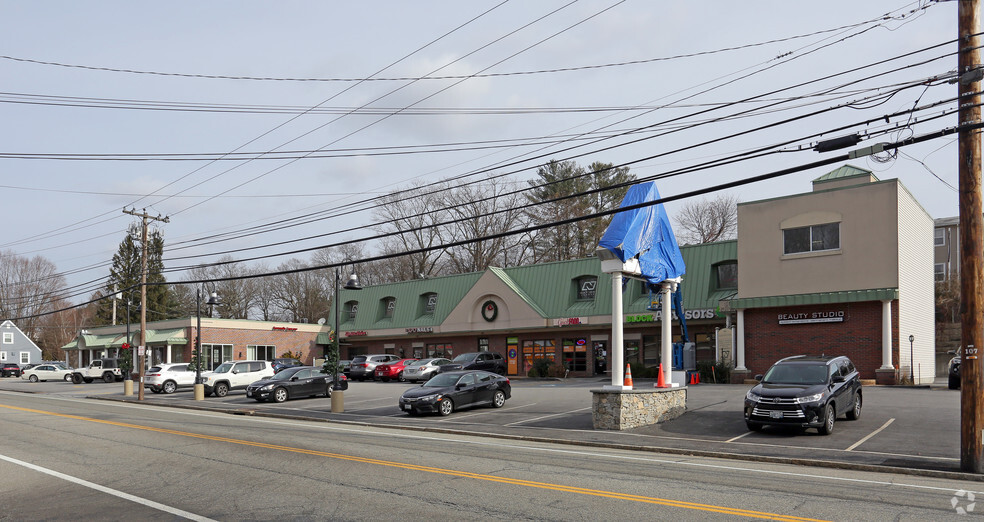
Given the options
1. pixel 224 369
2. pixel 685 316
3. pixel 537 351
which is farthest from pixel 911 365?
pixel 224 369

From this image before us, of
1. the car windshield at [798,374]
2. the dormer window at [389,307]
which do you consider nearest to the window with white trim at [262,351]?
the dormer window at [389,307]

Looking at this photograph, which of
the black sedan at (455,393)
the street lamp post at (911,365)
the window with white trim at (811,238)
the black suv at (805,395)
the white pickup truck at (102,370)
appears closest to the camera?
the black suv at (805,395)

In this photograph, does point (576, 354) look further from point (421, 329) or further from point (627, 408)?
point (627, 408)

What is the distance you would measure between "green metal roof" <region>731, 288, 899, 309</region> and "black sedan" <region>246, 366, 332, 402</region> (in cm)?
1868

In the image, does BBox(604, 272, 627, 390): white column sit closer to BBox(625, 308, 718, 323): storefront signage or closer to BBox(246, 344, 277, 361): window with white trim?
BBox(625, 308, 718, 323): storefront signage

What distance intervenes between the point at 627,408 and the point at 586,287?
2541 cm

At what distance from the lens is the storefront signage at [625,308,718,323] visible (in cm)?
3650

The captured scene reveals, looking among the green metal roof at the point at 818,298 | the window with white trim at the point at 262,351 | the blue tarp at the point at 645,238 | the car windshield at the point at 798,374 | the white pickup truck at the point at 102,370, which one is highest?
the blue tarp at the point at 645,238

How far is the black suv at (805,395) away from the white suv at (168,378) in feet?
103

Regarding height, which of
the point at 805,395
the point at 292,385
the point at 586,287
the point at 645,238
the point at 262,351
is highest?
the point at 645,238

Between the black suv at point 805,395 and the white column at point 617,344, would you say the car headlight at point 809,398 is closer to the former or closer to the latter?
the black suv at point 805,395

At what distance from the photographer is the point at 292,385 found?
30.7 metres

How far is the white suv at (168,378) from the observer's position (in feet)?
127

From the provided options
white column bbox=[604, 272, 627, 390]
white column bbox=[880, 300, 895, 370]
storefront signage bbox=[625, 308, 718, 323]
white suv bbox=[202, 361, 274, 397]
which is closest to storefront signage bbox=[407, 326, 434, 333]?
white suv bbox=[202, 361, 274, 397]
